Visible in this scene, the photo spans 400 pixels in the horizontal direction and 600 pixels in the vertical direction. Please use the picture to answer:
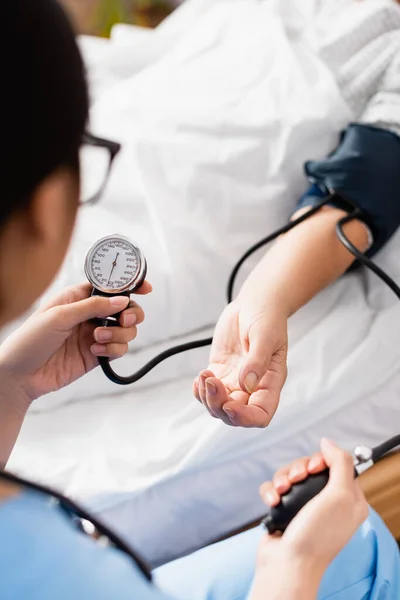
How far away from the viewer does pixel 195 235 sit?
0.87 meters

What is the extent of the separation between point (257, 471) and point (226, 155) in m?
0.46

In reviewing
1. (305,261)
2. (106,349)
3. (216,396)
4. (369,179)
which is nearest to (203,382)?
(216,396)

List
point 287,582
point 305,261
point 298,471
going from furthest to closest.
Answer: point 305,261
point 298,471
point 287,582

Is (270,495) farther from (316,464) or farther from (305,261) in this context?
(305,261)

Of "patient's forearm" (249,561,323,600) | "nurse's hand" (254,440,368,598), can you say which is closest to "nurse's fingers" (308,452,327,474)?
"nurse's hand" (254,440,368,598)

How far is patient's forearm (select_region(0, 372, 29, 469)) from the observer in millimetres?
646

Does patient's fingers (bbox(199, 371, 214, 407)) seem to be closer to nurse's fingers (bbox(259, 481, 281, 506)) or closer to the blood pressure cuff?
nurse's fingers (bbox(259, 481, 281, 506))

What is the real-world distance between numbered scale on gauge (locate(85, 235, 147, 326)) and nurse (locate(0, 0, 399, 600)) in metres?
0.02

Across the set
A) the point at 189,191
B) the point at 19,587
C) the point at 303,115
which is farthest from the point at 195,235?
the point at 19,587

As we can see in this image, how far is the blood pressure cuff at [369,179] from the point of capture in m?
0.86

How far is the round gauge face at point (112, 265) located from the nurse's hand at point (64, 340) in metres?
0.02

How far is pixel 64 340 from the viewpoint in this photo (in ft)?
2.24

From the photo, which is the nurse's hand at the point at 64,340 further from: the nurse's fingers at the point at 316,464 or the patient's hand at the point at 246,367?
the nurse's fingers at the point at 316,464

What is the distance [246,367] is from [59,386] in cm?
22
